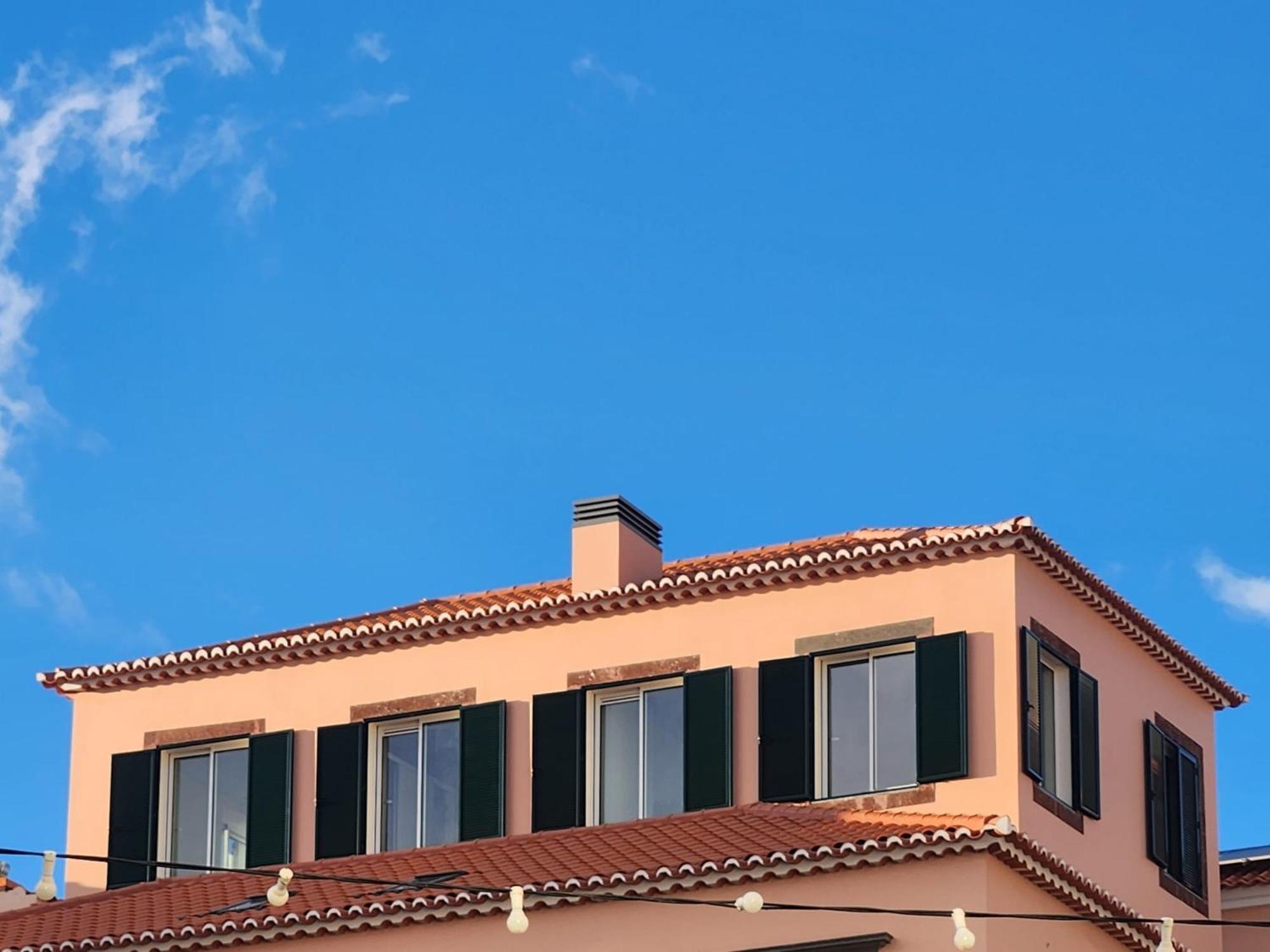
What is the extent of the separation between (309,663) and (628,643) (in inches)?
161

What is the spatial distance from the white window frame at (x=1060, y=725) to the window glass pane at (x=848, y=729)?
1.81 metres

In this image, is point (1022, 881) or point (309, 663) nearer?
point (1022, 881)

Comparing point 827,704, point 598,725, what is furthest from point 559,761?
point 827,704

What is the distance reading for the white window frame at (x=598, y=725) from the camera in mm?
30484

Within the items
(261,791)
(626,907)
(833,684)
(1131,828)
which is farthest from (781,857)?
(261,791)

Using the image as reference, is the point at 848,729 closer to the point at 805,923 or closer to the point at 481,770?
the point at 805,923

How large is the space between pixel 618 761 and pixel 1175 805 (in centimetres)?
652

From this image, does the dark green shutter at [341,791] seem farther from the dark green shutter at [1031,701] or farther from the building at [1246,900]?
the building at [1246,900]

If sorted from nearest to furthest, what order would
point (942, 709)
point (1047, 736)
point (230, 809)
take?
1. point (942, 709)
2. point (1047, 736)
3. point (230, 809)

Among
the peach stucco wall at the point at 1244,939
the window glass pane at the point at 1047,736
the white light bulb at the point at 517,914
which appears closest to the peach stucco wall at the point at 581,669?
the window glass pane at the point at 1047,736

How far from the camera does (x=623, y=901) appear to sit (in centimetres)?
2745

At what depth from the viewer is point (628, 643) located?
1220 inches

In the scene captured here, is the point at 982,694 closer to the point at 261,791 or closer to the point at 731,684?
the point at 731,684

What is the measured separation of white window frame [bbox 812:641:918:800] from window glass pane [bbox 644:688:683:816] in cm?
158
